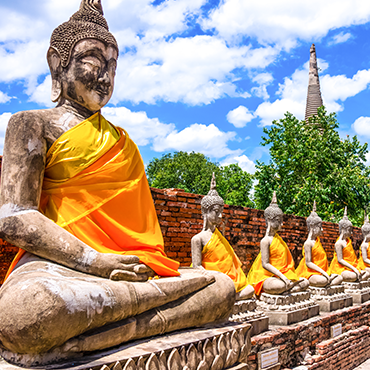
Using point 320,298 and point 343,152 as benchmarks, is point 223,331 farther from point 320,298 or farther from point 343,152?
point 343,152

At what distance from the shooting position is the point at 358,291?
8172 millimetres

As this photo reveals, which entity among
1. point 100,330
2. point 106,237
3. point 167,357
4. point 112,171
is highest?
point 112,171

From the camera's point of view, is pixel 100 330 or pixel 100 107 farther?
pixel 100 107

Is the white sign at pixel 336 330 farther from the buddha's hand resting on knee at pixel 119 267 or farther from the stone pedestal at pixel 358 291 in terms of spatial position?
the buddha's hand resting on knee at pixel 119 267

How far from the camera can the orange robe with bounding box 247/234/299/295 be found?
5.68 m

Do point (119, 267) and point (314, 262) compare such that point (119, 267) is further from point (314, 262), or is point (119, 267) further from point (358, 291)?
point (358, 291)

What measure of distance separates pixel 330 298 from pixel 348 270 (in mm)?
1930

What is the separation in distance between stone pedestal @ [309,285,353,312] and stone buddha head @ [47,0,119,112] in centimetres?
559

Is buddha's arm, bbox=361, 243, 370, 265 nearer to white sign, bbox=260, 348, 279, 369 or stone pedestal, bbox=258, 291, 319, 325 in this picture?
stone pedestal, bbox=258, 291, 319, 325

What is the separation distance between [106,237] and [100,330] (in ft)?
1.86

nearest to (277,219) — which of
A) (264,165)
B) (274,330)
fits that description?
(274,330)

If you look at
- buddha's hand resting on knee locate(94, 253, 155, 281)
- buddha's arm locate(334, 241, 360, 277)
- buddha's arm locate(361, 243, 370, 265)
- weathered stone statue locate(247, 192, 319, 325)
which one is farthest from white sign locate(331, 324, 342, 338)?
buddha's hand resting on knee locate(94, 253, 155, 281)

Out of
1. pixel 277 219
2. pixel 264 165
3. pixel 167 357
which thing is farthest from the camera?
pixel 264 165

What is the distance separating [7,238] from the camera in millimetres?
2045
